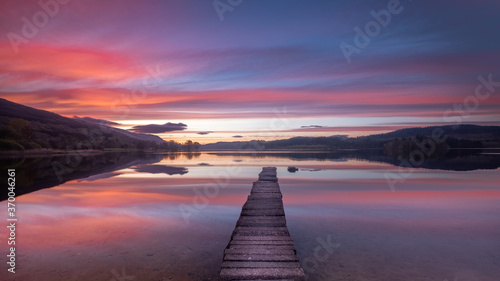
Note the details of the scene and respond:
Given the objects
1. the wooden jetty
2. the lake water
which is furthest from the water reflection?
the wooden jetty

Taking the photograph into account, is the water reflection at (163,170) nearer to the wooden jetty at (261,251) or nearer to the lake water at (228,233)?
the lake water at (228,233)

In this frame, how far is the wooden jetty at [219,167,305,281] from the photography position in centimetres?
757

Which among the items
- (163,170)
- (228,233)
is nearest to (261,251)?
(228,233)

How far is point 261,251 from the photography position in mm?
9195

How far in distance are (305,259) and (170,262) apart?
5.16 meters

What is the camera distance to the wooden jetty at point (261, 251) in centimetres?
757

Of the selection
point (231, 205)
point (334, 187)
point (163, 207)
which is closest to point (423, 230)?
point (231, 205)

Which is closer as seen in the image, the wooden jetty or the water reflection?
the wooden jetty

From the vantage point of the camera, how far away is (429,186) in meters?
28.8

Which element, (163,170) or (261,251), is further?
(163,170)

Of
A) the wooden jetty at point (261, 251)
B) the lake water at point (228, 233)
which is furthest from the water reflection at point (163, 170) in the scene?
the wooden jetty at point (261, 251)

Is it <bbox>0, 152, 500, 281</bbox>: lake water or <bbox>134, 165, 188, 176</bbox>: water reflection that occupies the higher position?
<bbox>134, 165, 188, 176</bbox>: water reflection

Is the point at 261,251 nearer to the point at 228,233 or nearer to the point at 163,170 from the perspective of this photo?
the point at 228,233

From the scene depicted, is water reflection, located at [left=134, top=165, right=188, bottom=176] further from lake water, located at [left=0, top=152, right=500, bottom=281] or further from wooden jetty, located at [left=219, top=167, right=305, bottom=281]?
wooden jetty, located at [left=219, top=167, right=305, bottom=281]
